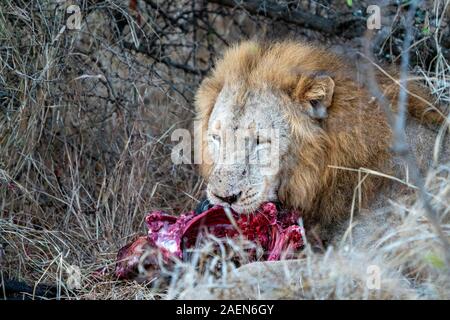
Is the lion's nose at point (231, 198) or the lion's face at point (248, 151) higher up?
the lion's face at point (248, 151)

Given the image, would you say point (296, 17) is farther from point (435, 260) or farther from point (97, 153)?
point (435, 260)

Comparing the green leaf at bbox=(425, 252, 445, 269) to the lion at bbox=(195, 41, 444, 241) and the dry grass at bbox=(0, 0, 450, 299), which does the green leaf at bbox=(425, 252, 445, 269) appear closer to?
the dry grass at bbox=(0, 0, 450, 299)

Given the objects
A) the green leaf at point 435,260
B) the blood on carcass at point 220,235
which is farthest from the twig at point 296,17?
the green leaf at point 435,260

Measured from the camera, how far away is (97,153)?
5816mm

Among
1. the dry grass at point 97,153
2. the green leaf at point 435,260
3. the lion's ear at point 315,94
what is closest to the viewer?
Answer: the green leaf at point 435,260

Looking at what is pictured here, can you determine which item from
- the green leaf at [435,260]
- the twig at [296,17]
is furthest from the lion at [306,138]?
the twig at [296,17]

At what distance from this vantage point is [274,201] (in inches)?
170

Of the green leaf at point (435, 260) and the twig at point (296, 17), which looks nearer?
the green leaf at point (435, 260)

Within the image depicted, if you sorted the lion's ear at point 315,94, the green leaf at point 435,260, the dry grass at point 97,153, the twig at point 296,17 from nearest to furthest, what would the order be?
the green leaf at point 435,260, the dry grass at point 97,153, the lion's ear at point 315,94, the twig at point 296,17

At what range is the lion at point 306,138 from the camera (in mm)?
4195

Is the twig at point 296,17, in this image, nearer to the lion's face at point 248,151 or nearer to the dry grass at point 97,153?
the dry grass at point 97,153

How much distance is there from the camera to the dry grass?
4.04 m

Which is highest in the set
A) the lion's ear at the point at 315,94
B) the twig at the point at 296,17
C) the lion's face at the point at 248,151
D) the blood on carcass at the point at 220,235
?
the twig at the point at 296,17
